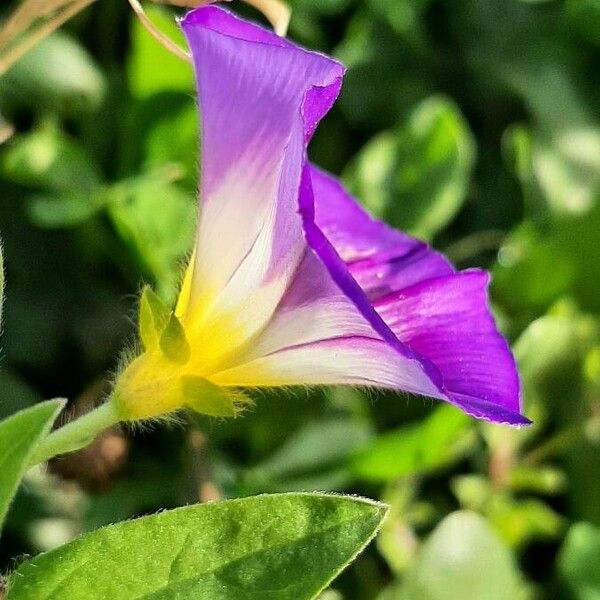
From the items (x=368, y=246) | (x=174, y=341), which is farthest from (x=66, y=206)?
(x=174, y=341)

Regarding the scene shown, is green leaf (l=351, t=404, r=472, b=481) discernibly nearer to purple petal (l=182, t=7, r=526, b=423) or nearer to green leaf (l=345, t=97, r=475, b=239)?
green leaf (l=345, t=97, r=475, b=239)

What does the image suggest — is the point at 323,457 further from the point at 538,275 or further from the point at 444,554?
the point at 538,275

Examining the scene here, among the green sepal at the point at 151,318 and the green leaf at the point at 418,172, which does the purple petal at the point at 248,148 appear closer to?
the green sepal at the point at 151,318

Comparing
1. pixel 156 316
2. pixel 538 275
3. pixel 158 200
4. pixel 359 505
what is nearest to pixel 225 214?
pixel 156 316

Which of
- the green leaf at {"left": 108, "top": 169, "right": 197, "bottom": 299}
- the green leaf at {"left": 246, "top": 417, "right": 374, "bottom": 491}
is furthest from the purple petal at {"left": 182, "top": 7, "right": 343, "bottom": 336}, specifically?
the green leaf at {"left": 246, "top": 417, "right": 374, "bottom": 491}

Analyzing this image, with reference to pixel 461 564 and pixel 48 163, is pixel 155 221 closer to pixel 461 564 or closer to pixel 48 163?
pixel 48 163

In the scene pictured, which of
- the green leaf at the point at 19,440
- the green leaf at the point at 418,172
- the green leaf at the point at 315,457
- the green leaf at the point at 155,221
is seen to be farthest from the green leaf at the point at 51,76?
the green leaf at the point at 19,440
